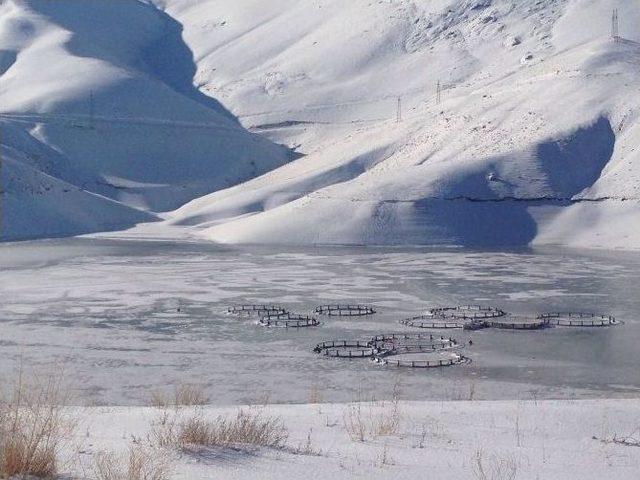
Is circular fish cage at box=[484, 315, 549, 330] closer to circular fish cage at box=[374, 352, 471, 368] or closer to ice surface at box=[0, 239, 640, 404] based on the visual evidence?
ice surface at box=[0, 239, 640, 404]

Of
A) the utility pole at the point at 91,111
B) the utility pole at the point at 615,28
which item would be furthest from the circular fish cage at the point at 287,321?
the utility pole at the point at 91,111

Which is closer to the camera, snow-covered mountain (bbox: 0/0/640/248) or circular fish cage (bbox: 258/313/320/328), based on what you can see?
circular fish cage (bbox: 258/313/320/328)

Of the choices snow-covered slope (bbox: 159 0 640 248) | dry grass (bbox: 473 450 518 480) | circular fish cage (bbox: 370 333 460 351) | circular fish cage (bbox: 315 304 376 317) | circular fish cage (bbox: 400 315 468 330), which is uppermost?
snow-covered slope (bbox: 159 0 640 248)

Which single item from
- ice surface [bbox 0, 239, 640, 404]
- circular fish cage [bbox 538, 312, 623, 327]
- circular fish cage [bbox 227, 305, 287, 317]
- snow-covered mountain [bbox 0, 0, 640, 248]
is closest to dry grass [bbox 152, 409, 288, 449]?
ice surface [bbox 0, 239, 640, 404]

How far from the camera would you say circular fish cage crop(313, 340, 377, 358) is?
26953mm

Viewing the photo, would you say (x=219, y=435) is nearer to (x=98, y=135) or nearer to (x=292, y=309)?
(x=292, y=309)

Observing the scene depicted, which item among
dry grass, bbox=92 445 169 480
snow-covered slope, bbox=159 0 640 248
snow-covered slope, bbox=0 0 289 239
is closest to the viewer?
dry grass, bbox=92 445 169 480

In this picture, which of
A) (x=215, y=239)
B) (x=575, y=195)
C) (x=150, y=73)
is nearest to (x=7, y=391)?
(x=215, y=239)

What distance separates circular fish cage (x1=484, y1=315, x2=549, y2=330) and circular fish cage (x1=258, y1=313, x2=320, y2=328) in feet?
16.0

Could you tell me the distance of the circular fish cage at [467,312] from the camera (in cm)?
3391

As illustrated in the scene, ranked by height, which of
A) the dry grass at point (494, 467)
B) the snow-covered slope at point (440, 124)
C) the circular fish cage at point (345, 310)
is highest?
the snow-covered slope at point (440, 124)

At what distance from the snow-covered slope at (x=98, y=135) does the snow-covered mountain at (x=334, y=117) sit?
0.28 metres

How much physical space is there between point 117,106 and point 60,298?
283 feet

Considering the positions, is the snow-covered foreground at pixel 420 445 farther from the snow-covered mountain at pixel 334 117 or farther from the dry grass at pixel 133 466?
the snow-covered mountain at pixel 334 117
